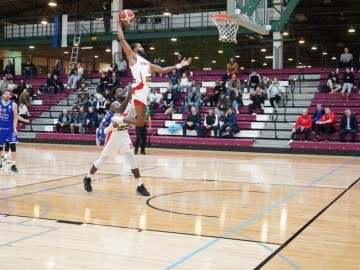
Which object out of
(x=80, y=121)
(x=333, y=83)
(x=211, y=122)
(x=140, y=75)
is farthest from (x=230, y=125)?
(x=140, y=75)

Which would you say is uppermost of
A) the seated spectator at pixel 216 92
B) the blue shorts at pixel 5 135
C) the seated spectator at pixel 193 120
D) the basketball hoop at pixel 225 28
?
the basketball hoop at pixel 225 28

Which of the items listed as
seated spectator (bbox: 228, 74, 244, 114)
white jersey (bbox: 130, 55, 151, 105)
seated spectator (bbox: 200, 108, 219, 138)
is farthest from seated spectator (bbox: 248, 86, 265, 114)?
white jersey (bbox: 130, 55, 151, 105)

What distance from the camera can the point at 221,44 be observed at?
2903 centimetres

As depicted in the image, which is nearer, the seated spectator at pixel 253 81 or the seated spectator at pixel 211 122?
the seated spectator at pixel 211 122

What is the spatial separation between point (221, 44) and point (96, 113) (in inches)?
417

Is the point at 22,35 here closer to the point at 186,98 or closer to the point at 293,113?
the point at 186,98

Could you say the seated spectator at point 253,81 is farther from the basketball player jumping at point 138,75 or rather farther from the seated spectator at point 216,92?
the basketball player jumping at point 138,75

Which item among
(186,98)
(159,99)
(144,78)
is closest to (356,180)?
(144,78)

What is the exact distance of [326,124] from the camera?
Answer: 1781 cm

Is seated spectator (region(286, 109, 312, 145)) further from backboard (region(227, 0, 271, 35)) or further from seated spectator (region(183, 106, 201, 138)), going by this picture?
backboard (region(227, 0, 271, 35))

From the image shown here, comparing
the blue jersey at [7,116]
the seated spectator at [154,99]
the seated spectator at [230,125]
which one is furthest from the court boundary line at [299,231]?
the seated spectator at [154,99]

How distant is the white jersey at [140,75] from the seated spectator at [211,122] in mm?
11447

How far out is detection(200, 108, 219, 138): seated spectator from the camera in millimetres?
19312

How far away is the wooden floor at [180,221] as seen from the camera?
4352 mm
